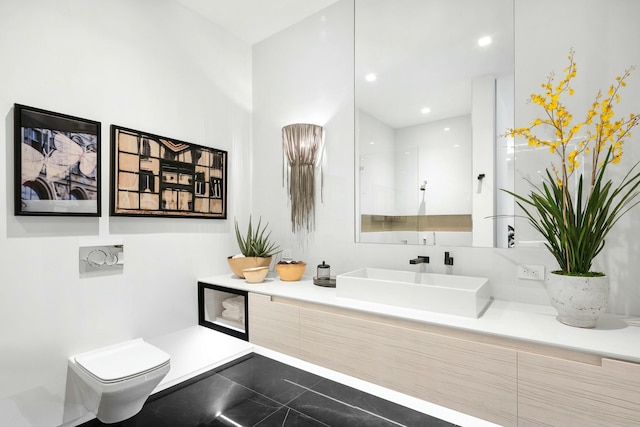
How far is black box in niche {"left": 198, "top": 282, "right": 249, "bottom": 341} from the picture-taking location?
2.05 meters

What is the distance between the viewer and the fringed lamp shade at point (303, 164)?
2340 millimetres

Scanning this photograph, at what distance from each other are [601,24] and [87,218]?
273 cm

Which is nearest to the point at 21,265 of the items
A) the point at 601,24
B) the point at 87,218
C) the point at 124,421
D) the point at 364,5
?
the point at 87,218

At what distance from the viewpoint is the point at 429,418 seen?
5.94 ft

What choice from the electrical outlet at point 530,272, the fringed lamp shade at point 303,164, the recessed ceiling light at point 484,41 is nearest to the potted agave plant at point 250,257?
the fringed lamp shade at point 303,164

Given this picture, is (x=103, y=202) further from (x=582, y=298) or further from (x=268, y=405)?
(x=582, y=298)

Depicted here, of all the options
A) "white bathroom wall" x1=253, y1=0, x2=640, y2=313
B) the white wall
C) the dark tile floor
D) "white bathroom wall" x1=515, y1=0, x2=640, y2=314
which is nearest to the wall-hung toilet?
the white wall

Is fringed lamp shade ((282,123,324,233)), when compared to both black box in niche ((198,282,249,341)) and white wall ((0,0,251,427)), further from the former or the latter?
black box in niche ((198,282,249,341))

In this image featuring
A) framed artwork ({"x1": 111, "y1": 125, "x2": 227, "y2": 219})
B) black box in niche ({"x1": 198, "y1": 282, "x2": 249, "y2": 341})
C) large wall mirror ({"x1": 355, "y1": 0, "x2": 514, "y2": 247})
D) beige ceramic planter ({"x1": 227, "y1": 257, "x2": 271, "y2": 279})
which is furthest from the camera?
beige ceramic planter ({"x1": 227, "y1": 257, "x2": 271, "y2": 279})

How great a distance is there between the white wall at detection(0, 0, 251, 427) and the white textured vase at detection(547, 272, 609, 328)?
214cm

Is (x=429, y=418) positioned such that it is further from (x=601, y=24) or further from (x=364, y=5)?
(x=364, y=5)

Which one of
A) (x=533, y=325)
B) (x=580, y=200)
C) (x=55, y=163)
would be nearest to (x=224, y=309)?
(x=55, y=163)

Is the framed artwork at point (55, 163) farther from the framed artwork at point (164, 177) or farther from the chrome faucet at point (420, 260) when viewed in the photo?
the chrome faucet at point (420, 260)

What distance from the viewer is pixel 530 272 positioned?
5.18 feet
